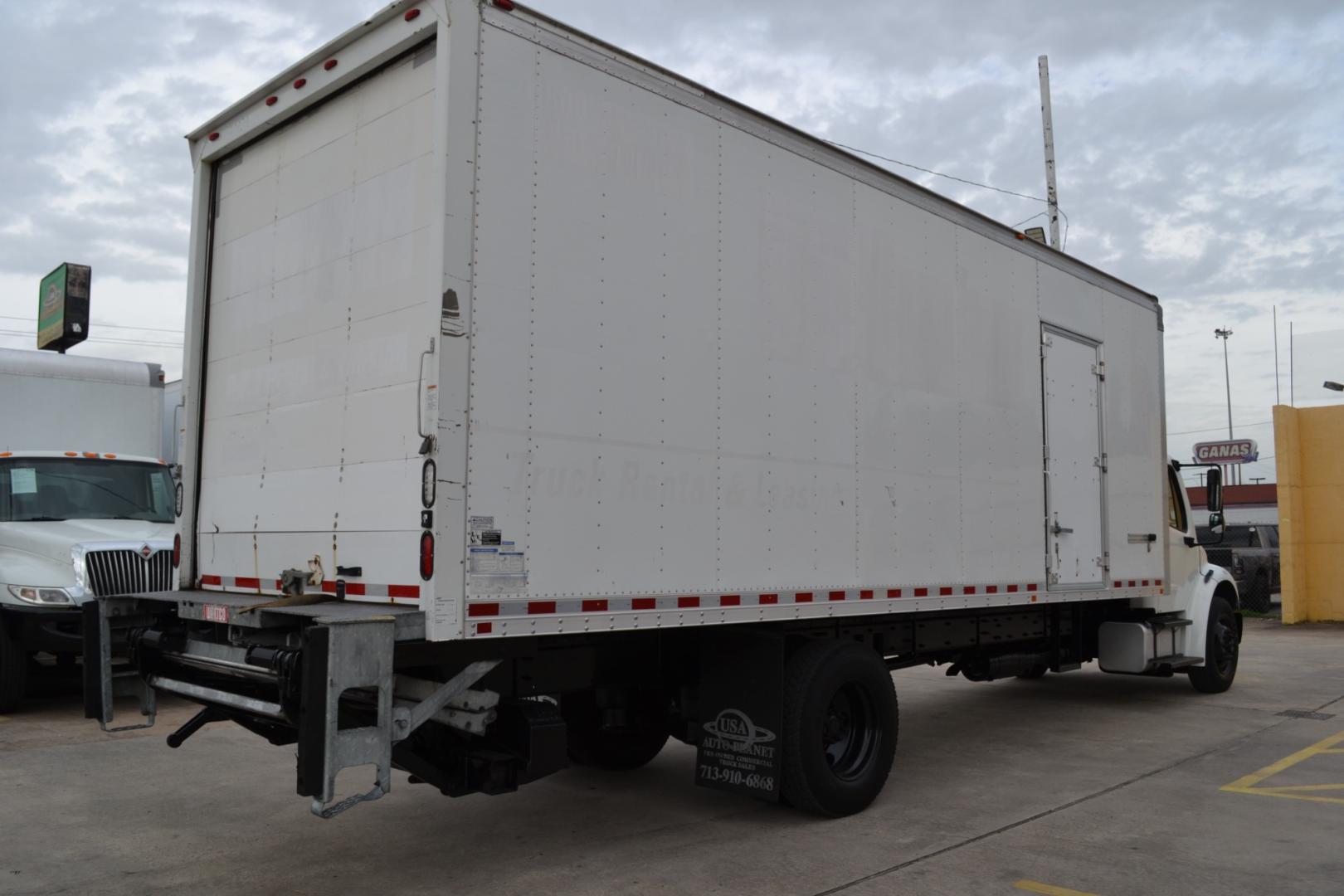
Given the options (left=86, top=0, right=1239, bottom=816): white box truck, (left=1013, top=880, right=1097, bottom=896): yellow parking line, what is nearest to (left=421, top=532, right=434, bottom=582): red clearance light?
(left=86, top=0, right=1239, bottom=816): white box truck

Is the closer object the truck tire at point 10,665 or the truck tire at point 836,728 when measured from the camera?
the truck tire at point 836,728

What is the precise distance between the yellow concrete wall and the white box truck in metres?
14.9

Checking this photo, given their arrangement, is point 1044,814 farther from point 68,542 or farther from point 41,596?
point 68,542

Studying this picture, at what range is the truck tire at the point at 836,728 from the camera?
19.3ft

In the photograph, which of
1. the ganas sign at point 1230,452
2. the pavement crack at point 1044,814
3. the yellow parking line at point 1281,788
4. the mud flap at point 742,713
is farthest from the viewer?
the ganas sign at point 1230,452

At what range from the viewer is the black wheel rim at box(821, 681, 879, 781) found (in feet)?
20.8

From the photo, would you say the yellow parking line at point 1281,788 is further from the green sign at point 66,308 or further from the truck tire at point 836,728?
the green sign at point 66,308

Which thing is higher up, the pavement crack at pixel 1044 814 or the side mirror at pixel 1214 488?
the side mirror at pixel 1214 488

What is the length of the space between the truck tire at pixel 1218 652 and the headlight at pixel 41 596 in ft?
35.8

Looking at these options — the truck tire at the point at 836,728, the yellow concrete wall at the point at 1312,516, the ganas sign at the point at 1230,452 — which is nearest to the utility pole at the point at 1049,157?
the yellow concrete wall at the point at 1312,516

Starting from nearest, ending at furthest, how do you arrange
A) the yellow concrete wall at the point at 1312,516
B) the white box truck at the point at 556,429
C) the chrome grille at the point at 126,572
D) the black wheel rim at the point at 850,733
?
the white box truck at the point at 556,429 → the black wheel rim at the point at 850,733 → the chrome grille at the point at 126,572 → the yellow concrete wall at the point at 1312,516

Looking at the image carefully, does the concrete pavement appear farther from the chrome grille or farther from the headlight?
the chrome grille

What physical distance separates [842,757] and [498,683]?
2.53 meters

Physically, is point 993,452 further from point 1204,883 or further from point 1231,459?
point 1231,459
